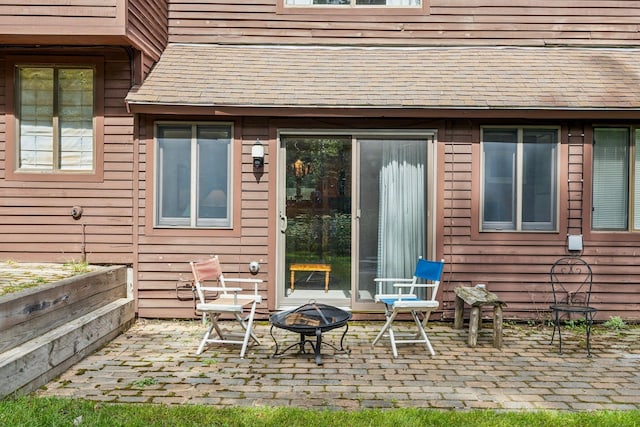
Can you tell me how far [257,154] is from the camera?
580 cm

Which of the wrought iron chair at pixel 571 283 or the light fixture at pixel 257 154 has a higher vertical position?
the light fixture at pixel 257 154

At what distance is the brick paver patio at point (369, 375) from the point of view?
3.55 meters

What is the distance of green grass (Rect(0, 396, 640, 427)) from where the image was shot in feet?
9.90

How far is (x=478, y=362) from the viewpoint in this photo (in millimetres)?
4465

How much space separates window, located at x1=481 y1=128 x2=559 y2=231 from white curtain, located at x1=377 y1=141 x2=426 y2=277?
0.78 metres

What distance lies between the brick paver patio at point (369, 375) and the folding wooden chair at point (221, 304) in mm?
158

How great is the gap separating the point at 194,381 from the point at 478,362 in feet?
8.41

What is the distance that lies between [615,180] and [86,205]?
6.55 m

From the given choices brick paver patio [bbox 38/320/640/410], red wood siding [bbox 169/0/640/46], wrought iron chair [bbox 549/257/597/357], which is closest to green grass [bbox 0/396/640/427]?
brick paver patio [bbox 38/320/640/410]

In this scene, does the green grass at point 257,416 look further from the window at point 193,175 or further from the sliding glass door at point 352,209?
the window at point 193,175

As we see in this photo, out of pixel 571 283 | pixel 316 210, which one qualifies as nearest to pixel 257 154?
pixel 316 210

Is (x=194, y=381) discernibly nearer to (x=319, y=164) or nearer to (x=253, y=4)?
(x=319, y=164)

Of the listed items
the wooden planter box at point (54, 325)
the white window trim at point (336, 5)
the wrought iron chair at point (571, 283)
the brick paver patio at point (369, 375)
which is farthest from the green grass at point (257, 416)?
the white window trim at point (336, 5)

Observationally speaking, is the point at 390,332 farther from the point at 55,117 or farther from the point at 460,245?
the point at 55,117
